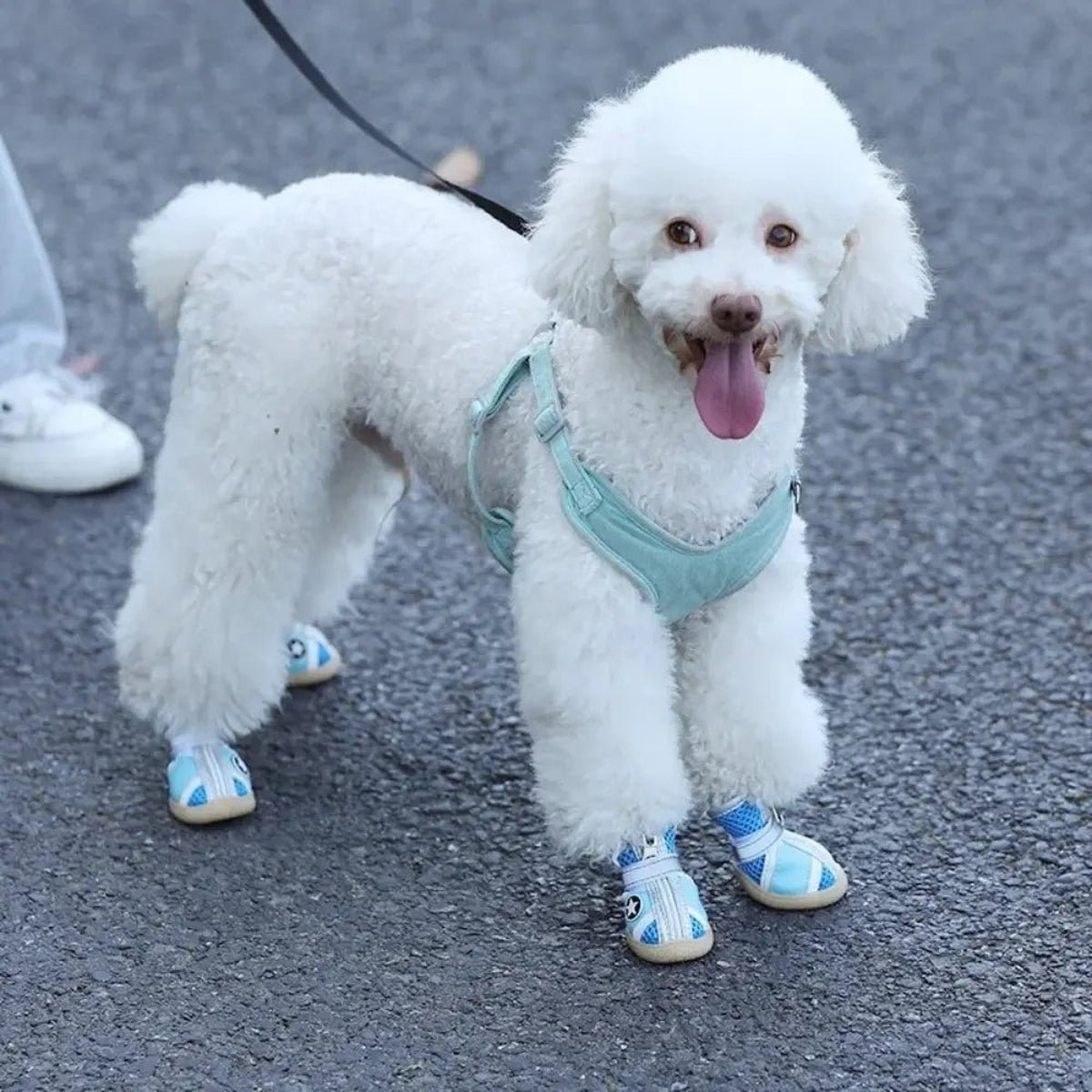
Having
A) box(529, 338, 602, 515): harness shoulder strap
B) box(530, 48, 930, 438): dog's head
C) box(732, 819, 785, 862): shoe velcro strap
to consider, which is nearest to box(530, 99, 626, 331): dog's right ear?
box(530, 48, 930, 438): dog's head

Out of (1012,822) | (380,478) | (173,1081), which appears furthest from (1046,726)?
(173,1081)

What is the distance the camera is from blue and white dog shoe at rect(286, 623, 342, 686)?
11.9 feet

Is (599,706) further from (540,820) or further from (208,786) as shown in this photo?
(208,786)

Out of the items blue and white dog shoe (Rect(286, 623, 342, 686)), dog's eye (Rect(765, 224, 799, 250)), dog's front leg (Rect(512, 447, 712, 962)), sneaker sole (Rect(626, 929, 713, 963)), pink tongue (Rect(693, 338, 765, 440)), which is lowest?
blue and white dog shoe (Rect(286, 623, 342, 686))

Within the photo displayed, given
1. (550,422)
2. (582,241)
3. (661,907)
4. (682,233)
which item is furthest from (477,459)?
(661,907)

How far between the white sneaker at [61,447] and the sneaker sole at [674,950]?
1.98 meters

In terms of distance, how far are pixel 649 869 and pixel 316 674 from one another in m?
0.99

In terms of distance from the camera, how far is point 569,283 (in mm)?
2535

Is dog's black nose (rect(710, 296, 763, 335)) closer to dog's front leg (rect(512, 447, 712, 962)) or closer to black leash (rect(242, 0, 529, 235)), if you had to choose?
dog's front leg (rect(512, 447, 712, 962))

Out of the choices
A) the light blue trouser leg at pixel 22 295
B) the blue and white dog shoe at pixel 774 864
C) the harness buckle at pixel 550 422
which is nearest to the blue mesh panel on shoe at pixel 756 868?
the blue and white dog shoe at pixel 774 864

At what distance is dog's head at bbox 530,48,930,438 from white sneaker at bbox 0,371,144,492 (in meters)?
1.99

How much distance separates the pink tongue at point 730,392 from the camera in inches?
98.7

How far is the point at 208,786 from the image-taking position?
3.25 meters

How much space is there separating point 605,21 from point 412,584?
12.0 ft
